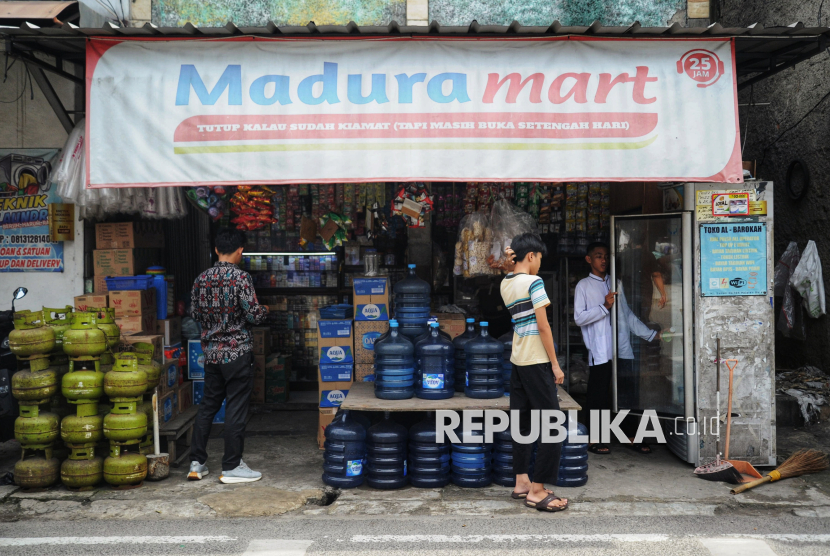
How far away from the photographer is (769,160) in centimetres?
916

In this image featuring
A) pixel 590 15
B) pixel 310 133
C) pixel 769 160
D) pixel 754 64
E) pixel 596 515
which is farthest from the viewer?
pixel 769 160

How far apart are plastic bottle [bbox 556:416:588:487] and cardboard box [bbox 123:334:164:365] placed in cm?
394

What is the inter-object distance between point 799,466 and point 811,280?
2876 millimetres

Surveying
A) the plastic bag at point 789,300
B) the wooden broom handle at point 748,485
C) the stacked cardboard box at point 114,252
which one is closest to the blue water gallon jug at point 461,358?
the wooden broom handle at point 748,485

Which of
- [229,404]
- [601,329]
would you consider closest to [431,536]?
[229,404]

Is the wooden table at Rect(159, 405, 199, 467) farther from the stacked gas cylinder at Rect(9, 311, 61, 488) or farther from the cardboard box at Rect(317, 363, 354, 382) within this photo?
the cardboard box at Rect(317, 363, 354, 382)

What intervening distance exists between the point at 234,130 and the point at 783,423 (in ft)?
22.2

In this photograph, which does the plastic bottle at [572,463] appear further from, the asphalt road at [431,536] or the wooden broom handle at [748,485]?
the wooden broom handle at [748,485]

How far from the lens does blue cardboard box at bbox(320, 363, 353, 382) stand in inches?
259

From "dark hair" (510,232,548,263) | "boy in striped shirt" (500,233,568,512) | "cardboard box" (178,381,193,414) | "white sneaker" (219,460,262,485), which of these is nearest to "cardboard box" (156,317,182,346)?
"cardboard box" (178,381,193,414)

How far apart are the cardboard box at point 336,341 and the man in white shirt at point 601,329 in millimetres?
2344

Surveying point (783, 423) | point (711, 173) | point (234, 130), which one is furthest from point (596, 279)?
point (234, 130)

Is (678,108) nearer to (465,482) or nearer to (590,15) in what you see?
(590,15)

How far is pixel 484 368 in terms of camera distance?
577 cm
